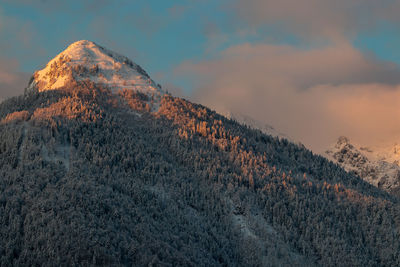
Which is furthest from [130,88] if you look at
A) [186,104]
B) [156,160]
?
[156,160]

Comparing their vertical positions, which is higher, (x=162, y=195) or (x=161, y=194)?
(x=161, y=194)

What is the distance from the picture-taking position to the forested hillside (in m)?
79.4

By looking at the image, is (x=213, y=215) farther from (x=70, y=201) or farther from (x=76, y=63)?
(x=76, y=63)

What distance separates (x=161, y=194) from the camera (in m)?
115

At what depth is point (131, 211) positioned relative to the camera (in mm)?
95125

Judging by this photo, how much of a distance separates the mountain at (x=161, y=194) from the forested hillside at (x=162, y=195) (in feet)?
1.12

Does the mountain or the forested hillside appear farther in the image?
the mountain

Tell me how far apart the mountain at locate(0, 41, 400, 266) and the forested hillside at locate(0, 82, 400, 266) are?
342 mm

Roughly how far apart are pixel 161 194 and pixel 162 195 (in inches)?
18.8

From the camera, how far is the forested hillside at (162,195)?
3125 inches

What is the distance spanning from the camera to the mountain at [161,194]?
79.5 m

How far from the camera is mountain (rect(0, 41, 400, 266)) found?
79500 millimetres

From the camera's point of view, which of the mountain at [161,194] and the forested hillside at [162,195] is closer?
the forested hillside at [162,195]

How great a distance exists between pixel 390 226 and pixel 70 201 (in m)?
95.6
